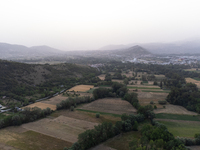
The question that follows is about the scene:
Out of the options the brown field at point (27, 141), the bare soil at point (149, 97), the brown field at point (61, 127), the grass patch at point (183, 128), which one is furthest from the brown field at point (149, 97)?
the brown field at point (27, 141)

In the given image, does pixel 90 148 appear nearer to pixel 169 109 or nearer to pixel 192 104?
pixel 169 109

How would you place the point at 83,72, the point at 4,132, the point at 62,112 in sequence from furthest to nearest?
the point at 83,72 < the point at 62,112 < the point at 4,132

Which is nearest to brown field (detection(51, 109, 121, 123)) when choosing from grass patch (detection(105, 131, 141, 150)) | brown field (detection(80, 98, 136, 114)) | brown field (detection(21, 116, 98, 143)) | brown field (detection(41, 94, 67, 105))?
brown field (detection(21, 116, 98, 143))

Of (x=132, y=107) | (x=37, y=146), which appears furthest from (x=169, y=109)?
(x=37, y=146)

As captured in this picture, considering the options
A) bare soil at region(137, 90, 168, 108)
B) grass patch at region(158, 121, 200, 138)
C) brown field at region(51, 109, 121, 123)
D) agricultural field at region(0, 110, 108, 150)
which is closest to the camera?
agricultural field at region(0, 110, 108, 150)

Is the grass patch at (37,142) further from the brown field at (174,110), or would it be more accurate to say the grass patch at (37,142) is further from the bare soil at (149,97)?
the bare soil at (149,97)

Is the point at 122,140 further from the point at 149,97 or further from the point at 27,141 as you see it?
the point at 149,97

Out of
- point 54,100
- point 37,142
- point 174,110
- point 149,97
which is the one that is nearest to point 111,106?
point 149,97

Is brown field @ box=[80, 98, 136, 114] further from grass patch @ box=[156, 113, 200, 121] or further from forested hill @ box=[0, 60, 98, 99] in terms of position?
forested hill @ box=[0, 60, 98, 99]
